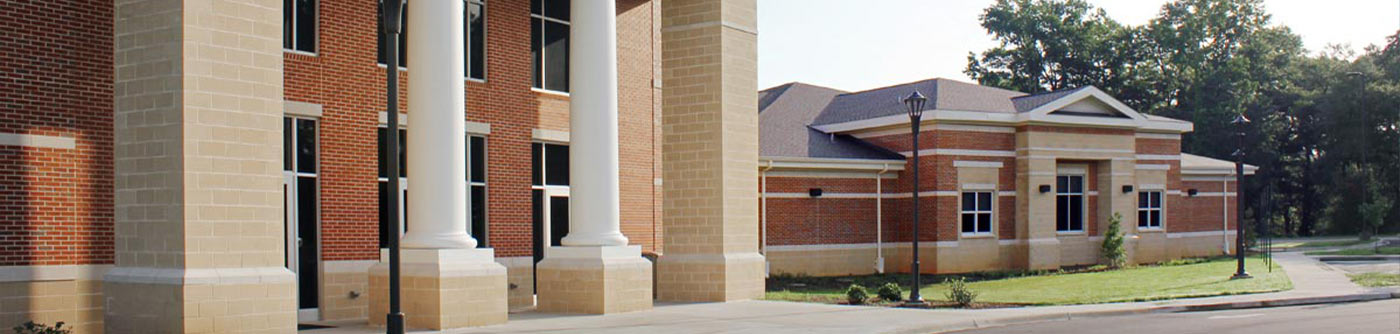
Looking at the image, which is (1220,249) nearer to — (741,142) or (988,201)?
(988,201)

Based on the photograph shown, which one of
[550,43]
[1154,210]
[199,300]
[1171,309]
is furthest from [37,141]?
[1154,210]

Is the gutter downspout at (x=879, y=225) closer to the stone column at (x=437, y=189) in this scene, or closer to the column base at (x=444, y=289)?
the column base at (x=444, y=289)

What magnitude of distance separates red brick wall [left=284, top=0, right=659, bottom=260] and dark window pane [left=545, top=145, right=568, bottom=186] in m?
0.49

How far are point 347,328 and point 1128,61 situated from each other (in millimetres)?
65091

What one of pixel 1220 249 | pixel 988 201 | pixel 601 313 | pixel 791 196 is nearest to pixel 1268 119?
pixel 1220 249

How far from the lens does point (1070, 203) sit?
38438mm

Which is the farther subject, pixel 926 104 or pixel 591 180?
pixel 926 104

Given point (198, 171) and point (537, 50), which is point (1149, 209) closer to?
point (537, 50)

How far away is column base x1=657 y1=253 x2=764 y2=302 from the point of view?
21.6m

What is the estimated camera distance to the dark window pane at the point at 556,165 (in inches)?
873

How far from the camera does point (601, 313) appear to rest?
Result: 728 inches

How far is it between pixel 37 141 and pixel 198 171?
109 inches

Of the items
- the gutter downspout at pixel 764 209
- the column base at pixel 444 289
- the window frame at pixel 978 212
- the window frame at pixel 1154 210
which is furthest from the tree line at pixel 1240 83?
the column base at pixel 444 289

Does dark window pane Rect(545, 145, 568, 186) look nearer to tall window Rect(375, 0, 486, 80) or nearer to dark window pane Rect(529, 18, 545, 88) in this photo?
dark window pane Rect(529, 18, 545, 88)
